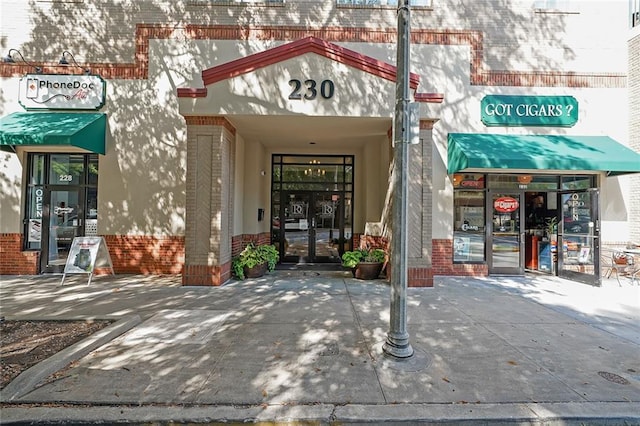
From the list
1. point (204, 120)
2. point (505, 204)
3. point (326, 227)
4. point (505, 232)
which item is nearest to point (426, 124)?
point (505, 204)

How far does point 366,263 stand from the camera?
844 centimetres

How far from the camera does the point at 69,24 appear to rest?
907cm

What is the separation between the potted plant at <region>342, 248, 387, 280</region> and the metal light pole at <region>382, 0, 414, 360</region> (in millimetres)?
4287

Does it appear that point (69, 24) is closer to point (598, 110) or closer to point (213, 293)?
point (213, 293)

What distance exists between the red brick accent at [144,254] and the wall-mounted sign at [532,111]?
31.4 feet

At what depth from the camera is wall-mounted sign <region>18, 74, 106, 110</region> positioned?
8.80m

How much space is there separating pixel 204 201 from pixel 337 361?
5.02 m

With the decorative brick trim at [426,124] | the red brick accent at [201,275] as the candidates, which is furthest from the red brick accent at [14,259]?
the decorative brick trim at [426,124]

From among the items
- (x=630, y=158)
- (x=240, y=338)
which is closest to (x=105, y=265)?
(x=240, y=338)

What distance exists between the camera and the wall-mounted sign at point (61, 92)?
880cm

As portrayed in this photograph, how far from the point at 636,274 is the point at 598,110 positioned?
4.70 metres

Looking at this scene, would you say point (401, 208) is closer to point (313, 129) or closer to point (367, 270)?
point (367, 270)

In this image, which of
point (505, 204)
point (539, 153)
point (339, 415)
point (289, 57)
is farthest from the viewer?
point (505, 204)

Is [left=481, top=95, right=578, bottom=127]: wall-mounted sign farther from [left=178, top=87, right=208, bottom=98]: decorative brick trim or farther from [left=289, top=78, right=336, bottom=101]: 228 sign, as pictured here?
[left=178, top=87, right=208, bottom=98]: decorative brick trim
